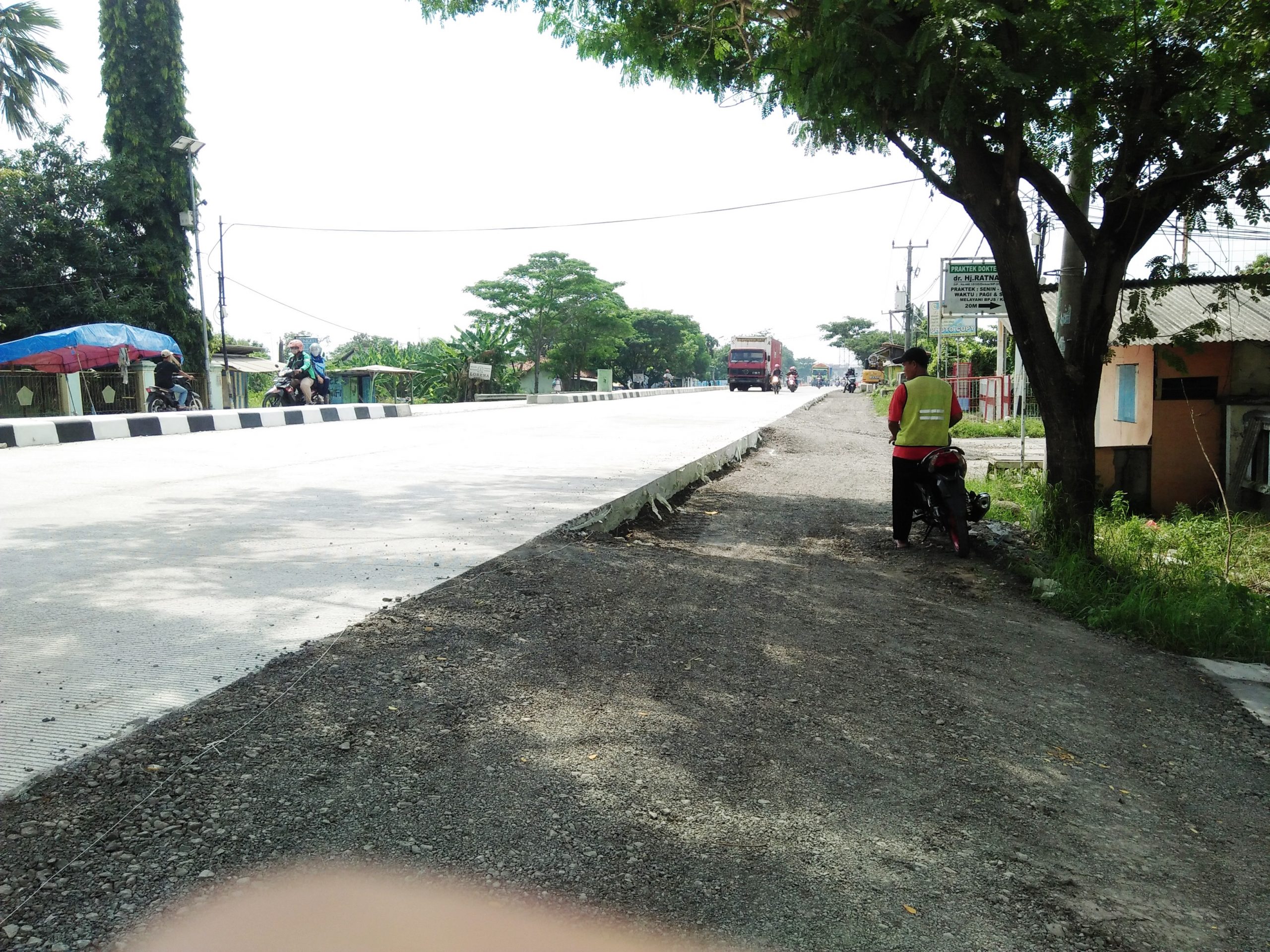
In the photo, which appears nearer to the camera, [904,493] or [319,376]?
[904,493]

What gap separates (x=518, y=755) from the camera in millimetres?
2783

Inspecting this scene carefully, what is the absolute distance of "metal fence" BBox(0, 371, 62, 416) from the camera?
17938 mm

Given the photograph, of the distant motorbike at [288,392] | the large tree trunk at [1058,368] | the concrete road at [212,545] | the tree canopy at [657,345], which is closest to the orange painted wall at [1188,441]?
the large tree trunk at [1058,368]

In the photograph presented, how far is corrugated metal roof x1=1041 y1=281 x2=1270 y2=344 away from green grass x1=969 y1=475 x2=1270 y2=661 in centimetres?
167

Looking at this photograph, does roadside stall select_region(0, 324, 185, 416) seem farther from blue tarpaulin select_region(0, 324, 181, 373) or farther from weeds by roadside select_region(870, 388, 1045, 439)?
weeds by roadside select_region(870, 388, 1045, 439)

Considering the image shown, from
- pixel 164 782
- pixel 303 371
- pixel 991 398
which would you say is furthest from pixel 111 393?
pixel 164 782

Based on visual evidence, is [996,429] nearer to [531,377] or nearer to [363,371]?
[363,371]

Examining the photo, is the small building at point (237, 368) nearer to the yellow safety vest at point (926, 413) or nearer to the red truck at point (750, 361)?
the yellow safety vest at point (926, 413)

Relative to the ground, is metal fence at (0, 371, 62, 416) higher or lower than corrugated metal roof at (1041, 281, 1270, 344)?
lower

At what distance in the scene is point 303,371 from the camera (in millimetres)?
20781

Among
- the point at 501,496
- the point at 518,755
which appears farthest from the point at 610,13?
the point at 518,755

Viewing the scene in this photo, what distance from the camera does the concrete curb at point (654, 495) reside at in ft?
21.2

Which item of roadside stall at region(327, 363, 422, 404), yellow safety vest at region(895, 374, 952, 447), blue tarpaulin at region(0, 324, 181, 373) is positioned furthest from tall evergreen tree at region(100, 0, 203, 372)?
yellow safety vest at region(895, 374, 952, 447)

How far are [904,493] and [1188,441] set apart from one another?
4509 millimetres
